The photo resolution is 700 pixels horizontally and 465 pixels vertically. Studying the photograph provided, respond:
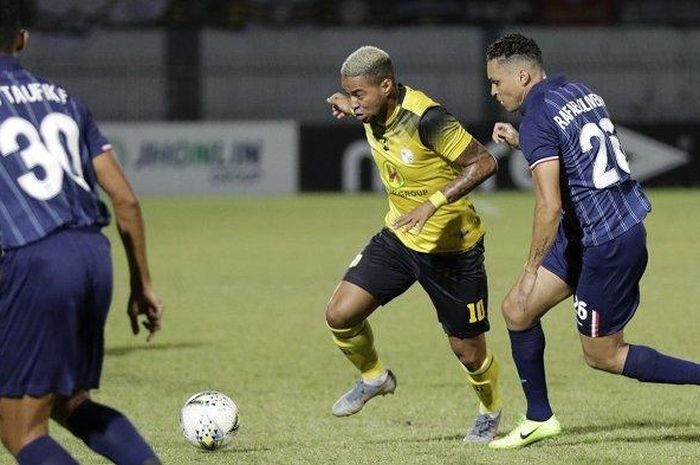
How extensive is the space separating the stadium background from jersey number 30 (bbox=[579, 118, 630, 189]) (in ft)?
10.5

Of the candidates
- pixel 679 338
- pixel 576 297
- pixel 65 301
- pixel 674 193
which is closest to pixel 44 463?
pixel 65 301

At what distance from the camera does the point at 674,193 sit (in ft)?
82.4

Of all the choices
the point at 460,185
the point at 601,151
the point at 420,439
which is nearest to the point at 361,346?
the point at 420,439

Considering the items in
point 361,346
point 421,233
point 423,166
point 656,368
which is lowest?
point 361,346

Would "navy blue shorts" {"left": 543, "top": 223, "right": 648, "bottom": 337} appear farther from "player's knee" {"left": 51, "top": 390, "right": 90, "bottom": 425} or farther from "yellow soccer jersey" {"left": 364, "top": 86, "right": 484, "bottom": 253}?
"player's knee" {"left": 51, "top": 390, "right": 90, "bottom": 425}

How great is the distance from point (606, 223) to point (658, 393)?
2.21 metres

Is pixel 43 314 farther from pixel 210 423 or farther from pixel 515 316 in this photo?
pixel 515 316

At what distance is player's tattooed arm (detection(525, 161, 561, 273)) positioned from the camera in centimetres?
664

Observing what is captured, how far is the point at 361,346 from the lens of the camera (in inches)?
308

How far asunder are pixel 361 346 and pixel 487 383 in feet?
2.23

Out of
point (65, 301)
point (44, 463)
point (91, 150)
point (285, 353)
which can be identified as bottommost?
point (285, 353)

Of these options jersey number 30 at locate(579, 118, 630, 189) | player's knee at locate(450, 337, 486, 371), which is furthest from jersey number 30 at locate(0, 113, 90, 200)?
player's knee at locate(450, 337, 486, 371)

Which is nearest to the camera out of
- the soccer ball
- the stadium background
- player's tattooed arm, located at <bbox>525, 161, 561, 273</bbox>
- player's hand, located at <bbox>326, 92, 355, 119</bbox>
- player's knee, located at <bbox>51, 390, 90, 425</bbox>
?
player's knee, located at <bbox>51, 390, 90, 425</bbox>

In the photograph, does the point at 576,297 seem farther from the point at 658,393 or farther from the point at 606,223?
the point at 658,393
